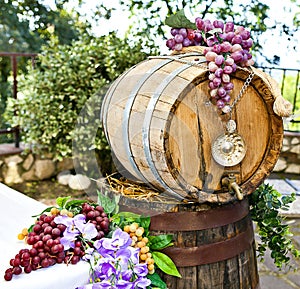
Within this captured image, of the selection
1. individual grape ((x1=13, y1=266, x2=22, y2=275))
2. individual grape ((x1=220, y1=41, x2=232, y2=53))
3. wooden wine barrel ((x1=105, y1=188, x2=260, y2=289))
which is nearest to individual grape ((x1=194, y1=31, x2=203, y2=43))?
individual grape ((x1=220, y1=41, x2=232, y2=53))

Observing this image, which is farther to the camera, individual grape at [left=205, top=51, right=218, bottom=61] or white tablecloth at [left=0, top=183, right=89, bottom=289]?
individual grape at [left=205, top=51, right=218, bottom=61]

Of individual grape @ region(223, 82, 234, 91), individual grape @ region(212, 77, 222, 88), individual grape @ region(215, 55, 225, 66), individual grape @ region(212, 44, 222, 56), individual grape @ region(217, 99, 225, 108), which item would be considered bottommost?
individual grape @ region(217, 99, 225, 108)

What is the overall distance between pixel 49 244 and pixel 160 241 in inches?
14.6

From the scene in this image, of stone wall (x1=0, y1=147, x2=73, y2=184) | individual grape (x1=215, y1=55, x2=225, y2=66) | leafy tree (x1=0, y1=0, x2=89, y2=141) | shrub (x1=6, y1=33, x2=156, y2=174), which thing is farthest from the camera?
leafy tree (x1=0, y1=0, x2=89, y2=141)

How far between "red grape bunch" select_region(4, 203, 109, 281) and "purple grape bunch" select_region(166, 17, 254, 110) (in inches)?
20.2

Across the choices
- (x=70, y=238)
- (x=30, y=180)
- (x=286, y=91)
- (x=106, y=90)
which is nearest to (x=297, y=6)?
(x=286, y=91)

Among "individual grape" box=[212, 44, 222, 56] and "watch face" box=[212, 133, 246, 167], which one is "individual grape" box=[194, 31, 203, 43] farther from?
"watch face" box=[212, 133, 246, 167]

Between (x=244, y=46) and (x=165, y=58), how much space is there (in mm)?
273

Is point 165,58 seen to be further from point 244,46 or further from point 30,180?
point 30,180

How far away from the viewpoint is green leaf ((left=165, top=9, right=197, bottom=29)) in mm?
1798

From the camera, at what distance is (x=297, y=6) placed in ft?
19.0

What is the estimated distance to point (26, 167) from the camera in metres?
4.73

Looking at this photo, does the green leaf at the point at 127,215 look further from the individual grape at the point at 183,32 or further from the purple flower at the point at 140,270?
the individual grape at the point at 183,32

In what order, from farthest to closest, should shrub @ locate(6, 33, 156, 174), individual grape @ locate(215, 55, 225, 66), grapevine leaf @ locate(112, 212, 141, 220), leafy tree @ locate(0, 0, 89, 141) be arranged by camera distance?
1. leafy tree @ locate(0, 0, 89, 141)
2. shrub @ locate(6, 33, 156, 174)
3. grapevine leaf @ locate(112, 212, 141, 220)
4. individual grape @ locate(215, 55, 225, 66)
